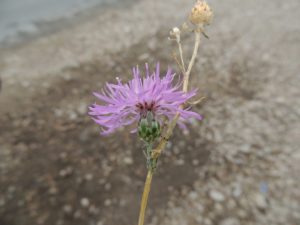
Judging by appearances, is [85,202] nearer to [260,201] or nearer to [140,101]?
[260,201]

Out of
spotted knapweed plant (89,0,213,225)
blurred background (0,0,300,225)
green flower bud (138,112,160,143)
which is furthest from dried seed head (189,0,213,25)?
blurred background (0,0,300,225)

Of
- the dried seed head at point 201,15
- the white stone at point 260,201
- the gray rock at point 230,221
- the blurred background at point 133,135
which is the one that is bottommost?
the dried seed head at point 201,15

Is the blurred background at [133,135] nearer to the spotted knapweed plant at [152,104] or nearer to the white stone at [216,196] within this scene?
the white stone at [216,196]

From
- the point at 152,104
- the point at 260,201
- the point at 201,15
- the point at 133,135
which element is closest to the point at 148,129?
the point at 152,104

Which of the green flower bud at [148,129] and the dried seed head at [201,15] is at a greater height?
the dried seed head at [201,15]

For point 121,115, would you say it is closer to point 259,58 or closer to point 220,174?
point 220,174

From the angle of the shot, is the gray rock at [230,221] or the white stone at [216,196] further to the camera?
the white stone at [216,196]

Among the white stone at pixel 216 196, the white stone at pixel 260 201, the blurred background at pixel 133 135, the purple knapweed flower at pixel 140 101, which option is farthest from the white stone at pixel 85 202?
the purple knapweed flower at pixel 140 101

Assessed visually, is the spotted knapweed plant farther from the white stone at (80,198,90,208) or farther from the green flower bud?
the white stone at (80,198,90,208)
